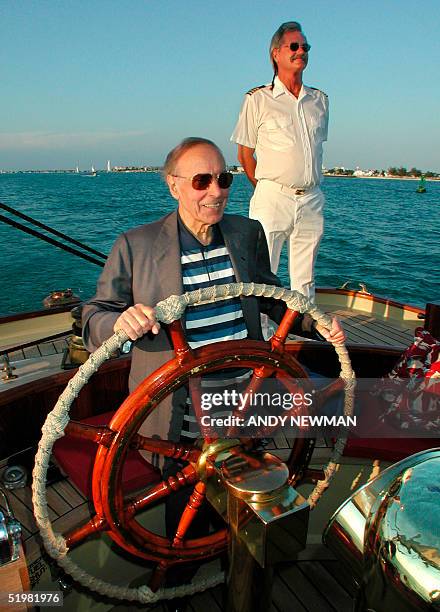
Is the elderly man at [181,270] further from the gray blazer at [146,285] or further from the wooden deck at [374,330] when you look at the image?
the wooden deck at [374,330]

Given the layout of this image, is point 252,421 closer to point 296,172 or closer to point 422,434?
point 422,434

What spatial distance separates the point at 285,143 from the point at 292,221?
400 mm

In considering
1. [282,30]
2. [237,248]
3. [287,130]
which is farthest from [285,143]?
[237,248]

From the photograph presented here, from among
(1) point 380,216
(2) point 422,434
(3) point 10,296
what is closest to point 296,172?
(2) point 422,434

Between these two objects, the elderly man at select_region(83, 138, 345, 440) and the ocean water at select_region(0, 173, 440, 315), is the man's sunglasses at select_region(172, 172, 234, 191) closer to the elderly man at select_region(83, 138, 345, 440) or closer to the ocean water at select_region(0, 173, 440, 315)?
the elderly man at select_region(83, 138, 345, 440)

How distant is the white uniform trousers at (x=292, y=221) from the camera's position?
8.07ft

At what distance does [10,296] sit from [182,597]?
36.9ft

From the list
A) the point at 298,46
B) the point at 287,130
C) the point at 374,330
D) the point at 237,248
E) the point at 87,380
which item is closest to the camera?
the point at 87,380

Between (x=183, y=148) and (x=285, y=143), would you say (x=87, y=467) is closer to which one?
(x=183, y=148)

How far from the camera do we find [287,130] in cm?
236

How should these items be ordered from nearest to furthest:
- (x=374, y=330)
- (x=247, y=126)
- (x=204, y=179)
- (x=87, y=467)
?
(x=204, y=179) → (x=87, y=467) → (x=247, y=126) → (x=374, y=330)

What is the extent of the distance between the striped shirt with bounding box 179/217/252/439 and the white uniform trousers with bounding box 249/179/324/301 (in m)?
1.08

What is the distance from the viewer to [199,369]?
98 centimetres

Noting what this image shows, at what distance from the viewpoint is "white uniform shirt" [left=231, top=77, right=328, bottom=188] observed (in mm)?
2367
